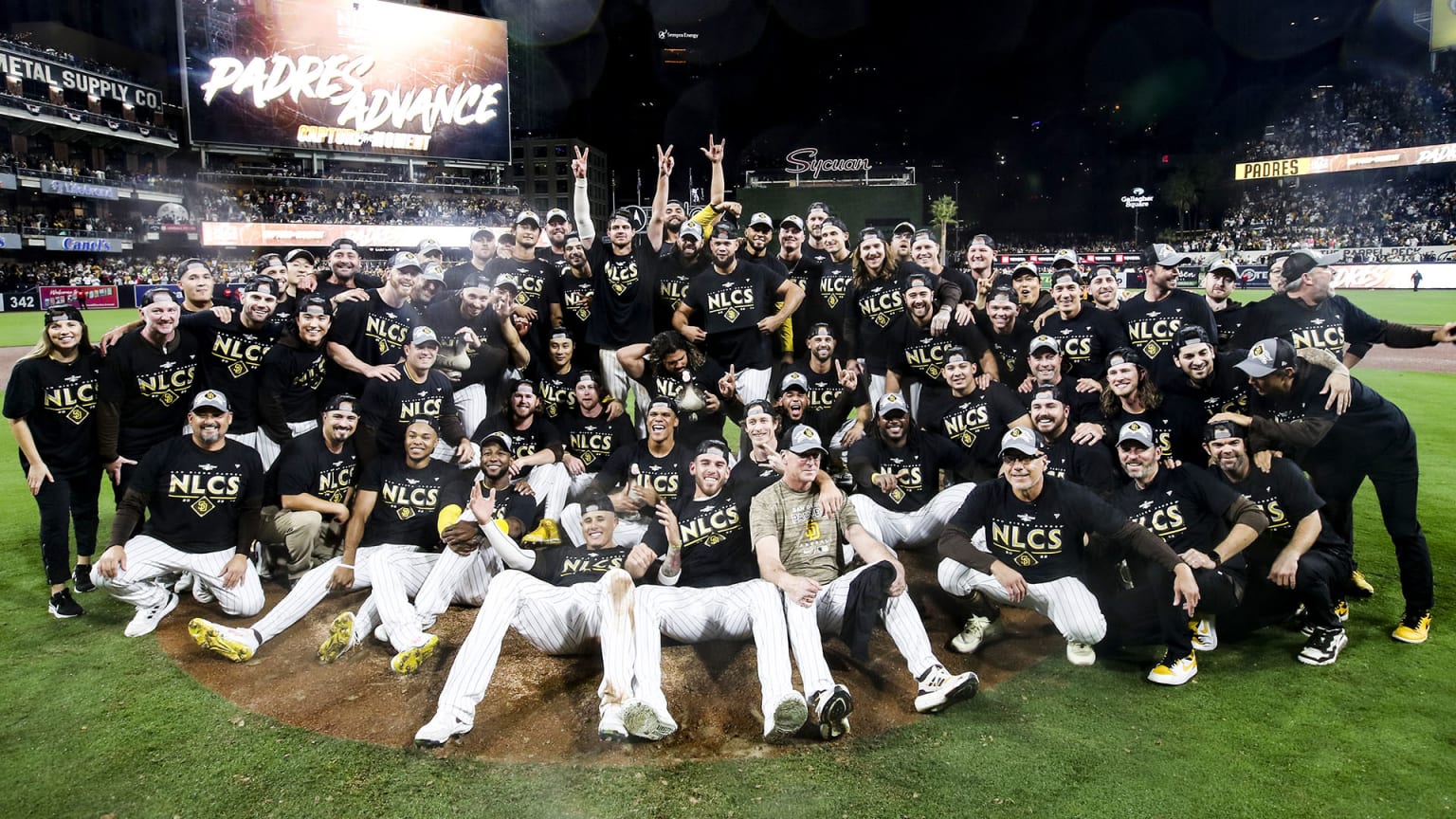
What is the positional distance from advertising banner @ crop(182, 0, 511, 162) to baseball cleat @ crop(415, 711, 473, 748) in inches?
1661

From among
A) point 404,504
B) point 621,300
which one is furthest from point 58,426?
point 621,300

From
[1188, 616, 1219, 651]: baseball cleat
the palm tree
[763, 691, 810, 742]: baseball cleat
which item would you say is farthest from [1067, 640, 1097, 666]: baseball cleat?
the palm tree

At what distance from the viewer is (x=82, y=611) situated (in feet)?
20.5

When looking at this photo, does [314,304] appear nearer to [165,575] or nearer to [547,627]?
[165,575]

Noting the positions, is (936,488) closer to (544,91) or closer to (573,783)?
(573,783)

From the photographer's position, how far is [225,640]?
526 centimetres

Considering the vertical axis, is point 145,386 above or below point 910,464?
above

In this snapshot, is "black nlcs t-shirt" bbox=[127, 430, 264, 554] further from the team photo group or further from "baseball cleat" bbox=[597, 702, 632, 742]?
"baseball cleat" bbox=[597, 702, 632, 742]

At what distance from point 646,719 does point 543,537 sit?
2157mm

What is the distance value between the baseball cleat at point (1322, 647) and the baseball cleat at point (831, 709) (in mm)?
2994


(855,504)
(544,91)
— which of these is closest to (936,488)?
(855,504)

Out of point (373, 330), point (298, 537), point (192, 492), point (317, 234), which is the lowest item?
point (298, 537)

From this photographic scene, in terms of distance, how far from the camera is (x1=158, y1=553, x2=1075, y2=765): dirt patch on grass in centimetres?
Answer: 438

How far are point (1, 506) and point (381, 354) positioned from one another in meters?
5.17
